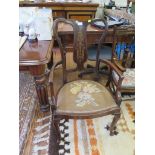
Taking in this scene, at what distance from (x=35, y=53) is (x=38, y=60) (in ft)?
0.40

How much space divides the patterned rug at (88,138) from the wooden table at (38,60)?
336 millimetres

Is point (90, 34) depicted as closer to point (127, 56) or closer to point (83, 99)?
point (127, 56)

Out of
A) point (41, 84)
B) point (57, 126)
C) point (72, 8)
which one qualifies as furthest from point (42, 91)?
point (72, 8)

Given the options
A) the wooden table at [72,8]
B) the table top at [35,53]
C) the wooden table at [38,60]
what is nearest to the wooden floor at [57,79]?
the wooden table at [38,60]

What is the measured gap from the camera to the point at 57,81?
2535mm

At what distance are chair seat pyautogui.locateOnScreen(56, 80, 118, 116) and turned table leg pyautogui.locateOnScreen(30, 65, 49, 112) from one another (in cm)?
19

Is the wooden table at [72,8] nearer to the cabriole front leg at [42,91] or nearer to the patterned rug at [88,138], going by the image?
the cabriole front leg at [42,91]

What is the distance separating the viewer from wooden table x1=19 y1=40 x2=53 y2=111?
1.42m

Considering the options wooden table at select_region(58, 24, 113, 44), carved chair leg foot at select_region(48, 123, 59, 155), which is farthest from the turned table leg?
wooden table at select_region(58, 24, 113, 44)

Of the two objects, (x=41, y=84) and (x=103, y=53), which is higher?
(x=103, y=53)

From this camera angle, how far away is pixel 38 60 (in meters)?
1.42

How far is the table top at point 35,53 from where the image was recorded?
55.5 inches
